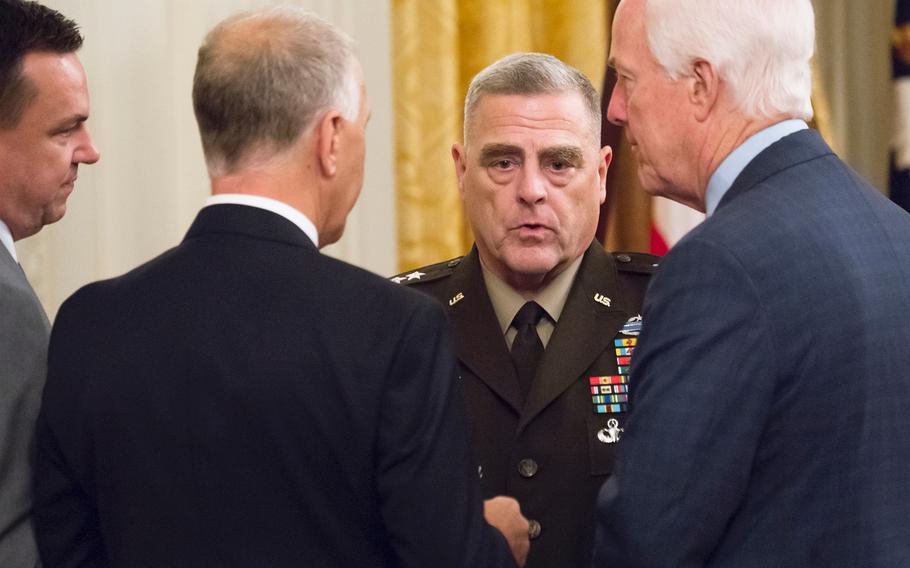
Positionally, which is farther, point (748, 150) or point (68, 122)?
point (68, 122)

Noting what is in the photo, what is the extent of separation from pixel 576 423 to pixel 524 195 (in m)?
0.44

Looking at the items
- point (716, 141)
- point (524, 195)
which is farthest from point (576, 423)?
point (716, 141)

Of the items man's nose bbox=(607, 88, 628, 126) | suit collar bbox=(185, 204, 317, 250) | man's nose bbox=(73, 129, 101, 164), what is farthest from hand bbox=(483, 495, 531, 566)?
man's nose bbox=(73, 129, 101, 164)

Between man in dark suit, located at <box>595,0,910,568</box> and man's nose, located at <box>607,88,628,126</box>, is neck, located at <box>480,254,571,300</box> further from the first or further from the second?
man in dark suit, located at <box>595,0,910,568</box>

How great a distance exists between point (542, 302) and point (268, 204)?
34.8 inches

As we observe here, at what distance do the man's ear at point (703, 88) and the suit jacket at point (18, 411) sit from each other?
1.00 m

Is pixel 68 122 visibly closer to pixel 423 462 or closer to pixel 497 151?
pixel 497 151

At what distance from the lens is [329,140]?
62.7 inches

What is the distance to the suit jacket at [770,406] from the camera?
1.52 m

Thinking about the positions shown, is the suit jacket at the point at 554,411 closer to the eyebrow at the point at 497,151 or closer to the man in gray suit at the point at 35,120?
the eyebrow at the point at 497,151

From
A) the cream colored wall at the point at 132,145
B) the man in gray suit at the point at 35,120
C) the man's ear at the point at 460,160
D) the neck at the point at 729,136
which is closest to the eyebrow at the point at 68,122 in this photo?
the man in gray suit at the point at 35,120

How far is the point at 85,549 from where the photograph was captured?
1668mm

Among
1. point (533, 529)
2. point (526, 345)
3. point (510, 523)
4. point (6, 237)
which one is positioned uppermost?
point (6, 237)

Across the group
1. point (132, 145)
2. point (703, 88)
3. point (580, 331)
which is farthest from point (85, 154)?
point (132, 145)
